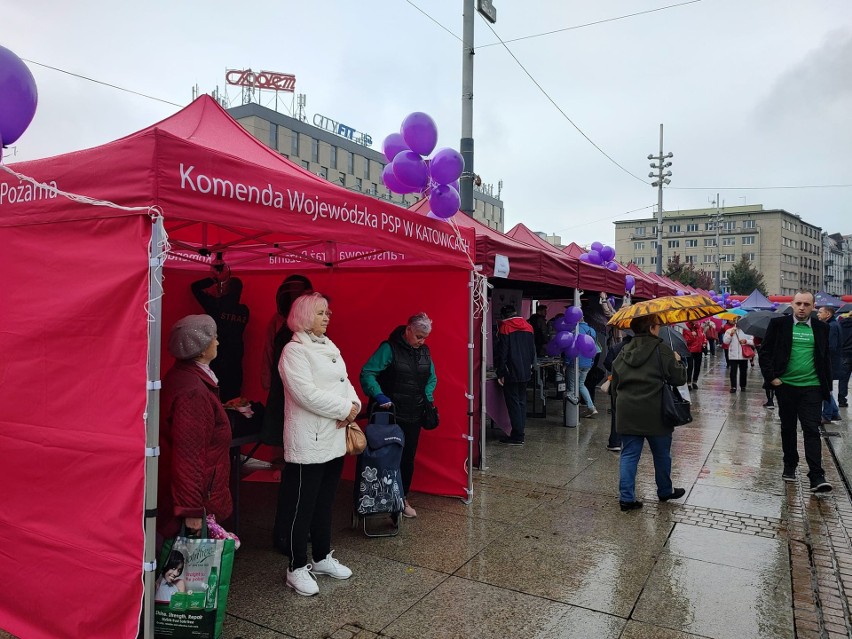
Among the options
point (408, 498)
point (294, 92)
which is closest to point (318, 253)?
point (408, 498)

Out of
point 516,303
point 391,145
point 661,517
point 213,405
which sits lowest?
point 661,517

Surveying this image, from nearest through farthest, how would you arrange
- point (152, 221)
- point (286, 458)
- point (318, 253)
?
point (152, 221) < point (286, 458) < point (318, 253)

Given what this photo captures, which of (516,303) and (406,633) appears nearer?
(406,633)

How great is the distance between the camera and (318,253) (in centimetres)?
596

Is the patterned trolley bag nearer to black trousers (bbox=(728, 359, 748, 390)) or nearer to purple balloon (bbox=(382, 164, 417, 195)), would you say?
purple balloon (bbox=(382, 164, 417, 195))

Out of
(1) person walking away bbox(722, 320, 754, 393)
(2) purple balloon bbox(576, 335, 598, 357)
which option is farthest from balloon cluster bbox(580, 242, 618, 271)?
(1) person walking away bbox(722, 320, 754, 393)

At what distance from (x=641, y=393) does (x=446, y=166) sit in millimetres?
2549

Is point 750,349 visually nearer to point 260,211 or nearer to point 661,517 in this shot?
point 661,517

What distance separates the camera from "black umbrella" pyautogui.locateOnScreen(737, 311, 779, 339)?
869cm

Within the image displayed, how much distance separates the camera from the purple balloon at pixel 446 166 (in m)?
4.93

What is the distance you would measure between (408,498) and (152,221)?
3722mm

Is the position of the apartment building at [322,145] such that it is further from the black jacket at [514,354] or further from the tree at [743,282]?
the black jacket at [514,354]

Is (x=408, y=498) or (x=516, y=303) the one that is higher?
(x=516, y=303)

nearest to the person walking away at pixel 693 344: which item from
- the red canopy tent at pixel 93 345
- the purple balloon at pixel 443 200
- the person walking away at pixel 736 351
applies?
the person walking away at pixel 736 351
